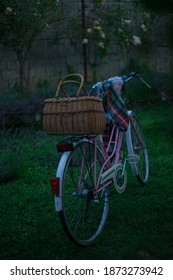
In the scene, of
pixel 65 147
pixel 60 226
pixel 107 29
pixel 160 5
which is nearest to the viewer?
pixel 160 5

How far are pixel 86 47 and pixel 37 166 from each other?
5.67 meters

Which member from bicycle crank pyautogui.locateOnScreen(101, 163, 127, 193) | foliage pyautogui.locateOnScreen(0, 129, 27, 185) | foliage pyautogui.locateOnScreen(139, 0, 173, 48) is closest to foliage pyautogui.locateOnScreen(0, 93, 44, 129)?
foliage pyautogui.locateOnScreen(0, 129, 27, 185)

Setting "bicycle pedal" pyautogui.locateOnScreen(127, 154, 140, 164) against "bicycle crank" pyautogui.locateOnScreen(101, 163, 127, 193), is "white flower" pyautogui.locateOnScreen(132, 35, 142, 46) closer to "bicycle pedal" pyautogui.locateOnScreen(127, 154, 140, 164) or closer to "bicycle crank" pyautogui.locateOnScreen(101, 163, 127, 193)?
"bicycle pedal" pyautogui.locateOnScreen(127, 154, 140, 164)

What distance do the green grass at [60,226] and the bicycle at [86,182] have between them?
11 cm

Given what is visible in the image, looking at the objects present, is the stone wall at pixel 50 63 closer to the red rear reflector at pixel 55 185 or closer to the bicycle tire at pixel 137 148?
the bicycle tire at pixel 137 148

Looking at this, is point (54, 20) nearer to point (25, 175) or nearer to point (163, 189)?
point (25, 175)

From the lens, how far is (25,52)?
1016cm

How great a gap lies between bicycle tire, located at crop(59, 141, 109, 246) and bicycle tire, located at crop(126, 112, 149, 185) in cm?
81

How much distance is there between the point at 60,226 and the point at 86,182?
45 cm

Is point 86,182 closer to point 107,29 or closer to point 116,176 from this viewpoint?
point 116,176

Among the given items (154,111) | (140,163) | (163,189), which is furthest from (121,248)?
(154,111)

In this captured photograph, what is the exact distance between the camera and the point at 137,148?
5.04 m

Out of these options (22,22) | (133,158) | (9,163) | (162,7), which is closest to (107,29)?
Result: (22,22)

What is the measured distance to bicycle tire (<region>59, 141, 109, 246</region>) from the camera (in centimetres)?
366
